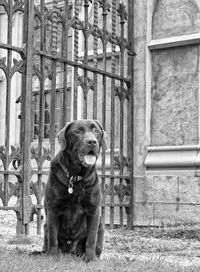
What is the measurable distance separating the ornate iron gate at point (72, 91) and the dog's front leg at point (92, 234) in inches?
67.1

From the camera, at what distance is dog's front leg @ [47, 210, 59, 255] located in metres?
5.05

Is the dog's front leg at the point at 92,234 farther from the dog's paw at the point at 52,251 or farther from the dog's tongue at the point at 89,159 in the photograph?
the dog's tongue at the point at 89,159

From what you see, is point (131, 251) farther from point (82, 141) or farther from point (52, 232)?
point (82, 141)

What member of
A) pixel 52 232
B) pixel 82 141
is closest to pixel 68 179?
pixel 82 141

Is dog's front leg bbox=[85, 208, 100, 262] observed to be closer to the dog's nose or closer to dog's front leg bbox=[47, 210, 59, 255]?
dog's front leg bbox=[47, 210, 59, 255]

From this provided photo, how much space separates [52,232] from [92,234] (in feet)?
1.11

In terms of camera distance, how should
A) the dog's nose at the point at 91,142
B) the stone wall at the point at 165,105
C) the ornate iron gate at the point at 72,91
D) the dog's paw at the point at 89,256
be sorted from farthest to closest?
the stone wall at the point at 165,105, the ornate iron gate at the point at 72,91, the dog's nose at the point at 91,142, the dog's paw at the point at 89,256

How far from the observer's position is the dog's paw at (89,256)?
4973 mm

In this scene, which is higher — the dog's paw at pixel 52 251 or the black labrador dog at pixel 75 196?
the black labrador dog at pixel 75 196

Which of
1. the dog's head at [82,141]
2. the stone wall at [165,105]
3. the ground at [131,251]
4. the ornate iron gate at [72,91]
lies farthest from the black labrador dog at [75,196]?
the stone wall at [165,105]

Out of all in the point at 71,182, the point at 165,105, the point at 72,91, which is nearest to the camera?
the point at 71,182

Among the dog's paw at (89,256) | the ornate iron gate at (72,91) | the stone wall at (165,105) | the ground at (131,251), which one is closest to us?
the ground at (131,251)

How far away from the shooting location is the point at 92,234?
16.6 feet

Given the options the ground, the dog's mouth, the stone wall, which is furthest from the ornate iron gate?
the dog's mouth
